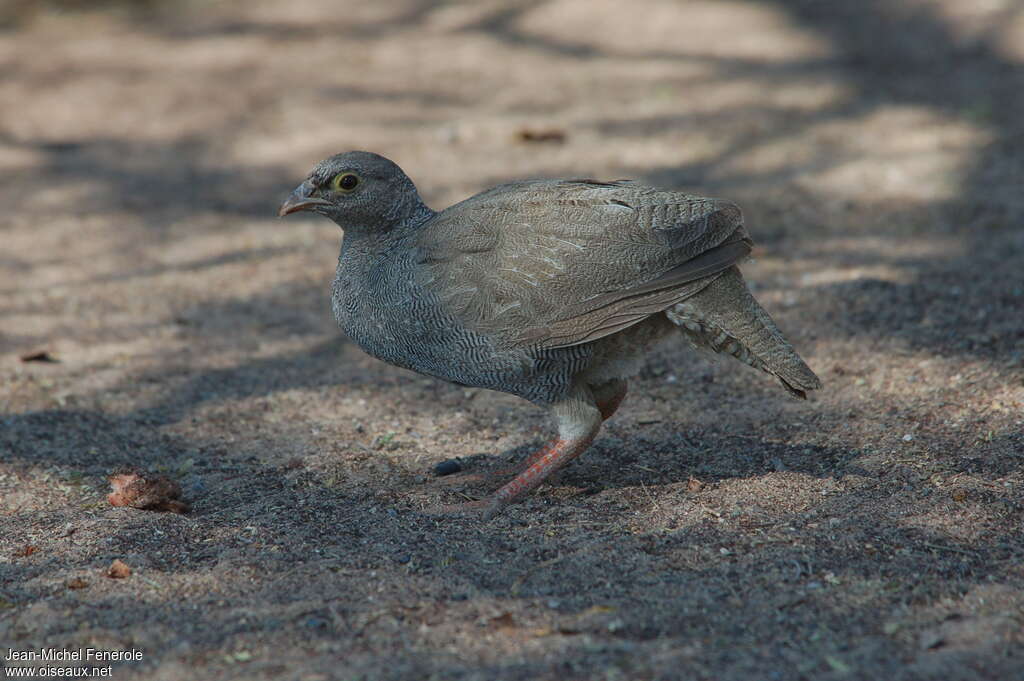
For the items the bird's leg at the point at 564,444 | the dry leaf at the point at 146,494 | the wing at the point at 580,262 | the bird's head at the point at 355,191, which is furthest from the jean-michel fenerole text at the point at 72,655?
the bird's head at the point at 355,191

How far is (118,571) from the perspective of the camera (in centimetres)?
396

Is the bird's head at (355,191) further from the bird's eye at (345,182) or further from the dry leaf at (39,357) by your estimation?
the dry leaf at (39,357)

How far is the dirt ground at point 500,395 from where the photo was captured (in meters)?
3.61

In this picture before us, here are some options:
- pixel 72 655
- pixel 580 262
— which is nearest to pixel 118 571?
pixel 72 655

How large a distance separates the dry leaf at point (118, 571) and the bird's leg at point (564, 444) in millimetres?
1272

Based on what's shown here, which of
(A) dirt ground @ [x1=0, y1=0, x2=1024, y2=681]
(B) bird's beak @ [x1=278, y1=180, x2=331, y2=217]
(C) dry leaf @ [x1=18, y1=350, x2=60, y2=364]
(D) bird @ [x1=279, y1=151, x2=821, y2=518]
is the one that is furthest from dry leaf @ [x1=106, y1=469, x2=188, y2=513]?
(C) dry leaf @ [x1=18, y1=350, x2=60, y2=364]

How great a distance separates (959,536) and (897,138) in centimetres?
564

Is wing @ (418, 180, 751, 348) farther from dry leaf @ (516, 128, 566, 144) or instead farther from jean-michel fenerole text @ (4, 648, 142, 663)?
dry leaf @ (516, 128, 566, 144)

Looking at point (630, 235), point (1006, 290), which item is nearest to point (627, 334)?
point (630, 235)

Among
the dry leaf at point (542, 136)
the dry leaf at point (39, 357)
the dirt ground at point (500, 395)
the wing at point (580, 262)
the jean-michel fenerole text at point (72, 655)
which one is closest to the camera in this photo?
the jean-michel fenerole text at point (72, 655)

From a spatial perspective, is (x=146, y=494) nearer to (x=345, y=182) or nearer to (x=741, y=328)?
(x=345, y=182)

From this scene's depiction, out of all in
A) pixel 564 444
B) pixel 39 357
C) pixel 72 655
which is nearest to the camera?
pixel 72 655

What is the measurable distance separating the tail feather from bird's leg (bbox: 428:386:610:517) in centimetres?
52

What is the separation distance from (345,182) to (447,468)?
135cm
